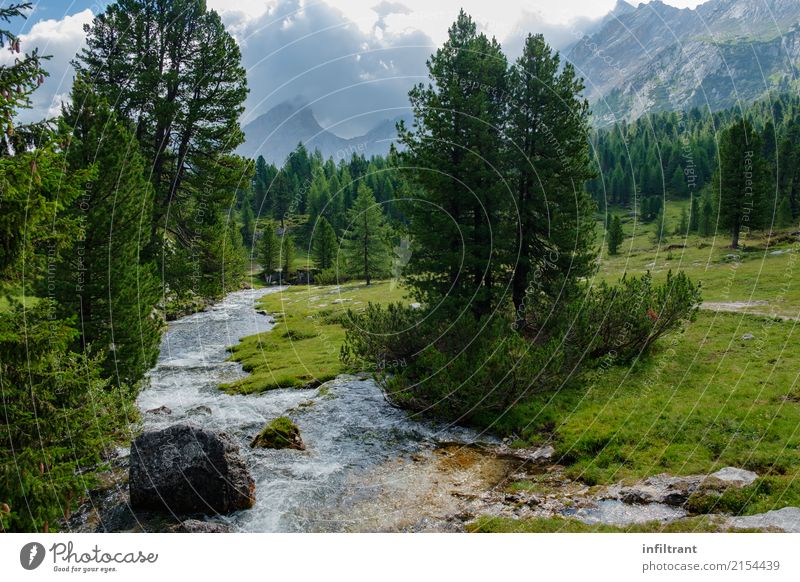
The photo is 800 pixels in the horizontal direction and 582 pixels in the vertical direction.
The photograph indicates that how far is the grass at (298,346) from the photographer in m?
27.2

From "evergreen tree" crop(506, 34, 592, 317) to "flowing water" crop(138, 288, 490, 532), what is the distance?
29.2 ft

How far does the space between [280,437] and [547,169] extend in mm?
17718

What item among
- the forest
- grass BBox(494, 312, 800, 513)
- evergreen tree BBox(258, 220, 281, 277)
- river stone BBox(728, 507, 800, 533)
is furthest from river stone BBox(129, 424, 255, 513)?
evergreen tree BBox(258, 220, 281, 277)

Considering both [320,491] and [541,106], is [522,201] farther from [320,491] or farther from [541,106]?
[320,491]

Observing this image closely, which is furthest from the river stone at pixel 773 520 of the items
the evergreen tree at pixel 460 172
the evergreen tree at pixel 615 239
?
the evergreen tree at pixel 615 239

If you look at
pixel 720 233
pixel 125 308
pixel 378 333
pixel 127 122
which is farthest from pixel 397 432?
pixel 720 233

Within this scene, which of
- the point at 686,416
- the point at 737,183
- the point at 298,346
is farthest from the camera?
the point at 737,183

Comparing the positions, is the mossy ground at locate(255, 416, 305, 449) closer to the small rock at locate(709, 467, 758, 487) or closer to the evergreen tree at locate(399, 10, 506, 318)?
the evergreen tree at locate(399, 10, 506, 318)

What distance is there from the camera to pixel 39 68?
8133 mm

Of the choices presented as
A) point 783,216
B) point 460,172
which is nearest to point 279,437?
point 460,172

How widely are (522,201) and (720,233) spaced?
221ft

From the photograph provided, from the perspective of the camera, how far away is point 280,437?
1825 cm

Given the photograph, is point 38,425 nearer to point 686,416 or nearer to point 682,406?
point 686,416

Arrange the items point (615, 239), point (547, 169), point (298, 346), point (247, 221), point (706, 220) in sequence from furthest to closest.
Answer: point (247, 221)
point (615, 239)
point (706, 220)
point (298, 346)
point (547, 169)
